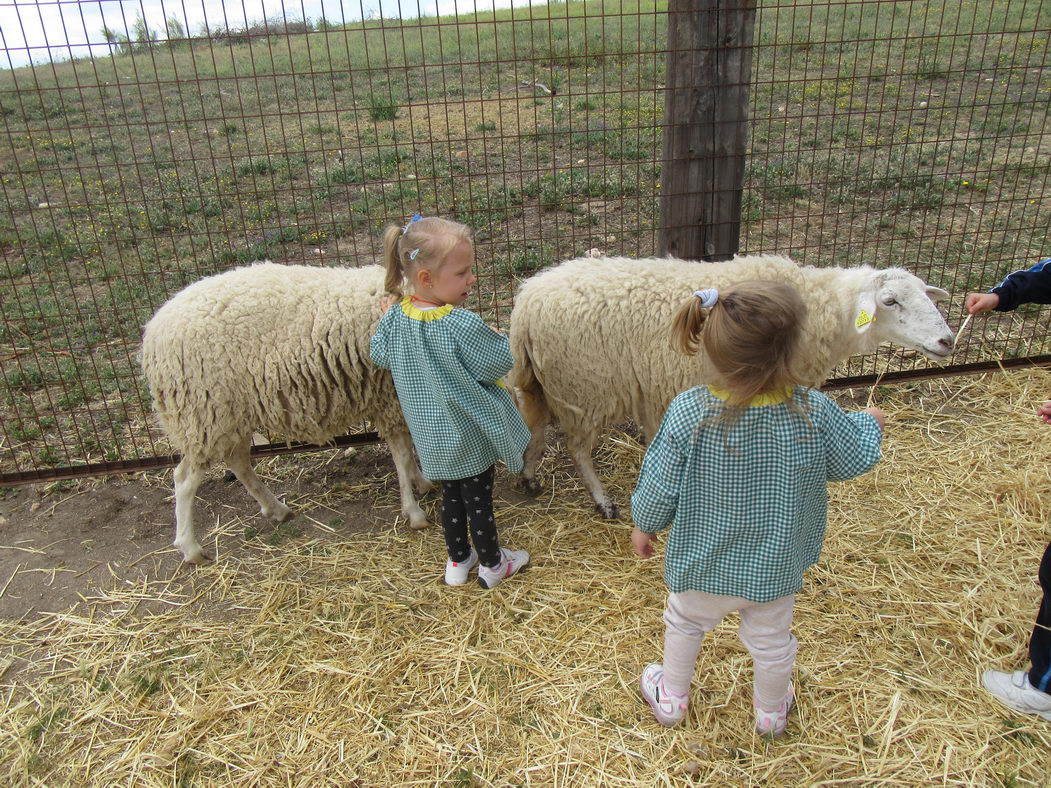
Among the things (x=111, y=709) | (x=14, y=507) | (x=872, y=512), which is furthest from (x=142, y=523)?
(x=872, y=512)

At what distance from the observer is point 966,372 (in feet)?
16.9

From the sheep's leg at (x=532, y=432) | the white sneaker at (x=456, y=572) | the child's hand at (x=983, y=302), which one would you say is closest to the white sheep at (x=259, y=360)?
the sheep's leg at (x=532, y=432)

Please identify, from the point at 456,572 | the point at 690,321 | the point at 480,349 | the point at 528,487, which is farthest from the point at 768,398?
the point at 528,487

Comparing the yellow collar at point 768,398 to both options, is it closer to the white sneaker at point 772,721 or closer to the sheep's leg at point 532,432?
the white sneaker at point 772,721

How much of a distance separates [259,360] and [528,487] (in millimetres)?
1669

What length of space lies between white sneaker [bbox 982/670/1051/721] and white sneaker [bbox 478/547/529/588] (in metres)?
1.99

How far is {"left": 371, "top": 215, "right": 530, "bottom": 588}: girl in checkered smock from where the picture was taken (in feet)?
9.57

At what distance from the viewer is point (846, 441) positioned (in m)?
2.20

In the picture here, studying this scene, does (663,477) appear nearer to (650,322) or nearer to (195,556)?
(650,322)

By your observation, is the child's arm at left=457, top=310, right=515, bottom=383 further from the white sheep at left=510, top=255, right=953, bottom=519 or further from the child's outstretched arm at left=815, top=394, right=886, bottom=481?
the child's outstretched arm at left=815, top=394, right=886, bottom=481

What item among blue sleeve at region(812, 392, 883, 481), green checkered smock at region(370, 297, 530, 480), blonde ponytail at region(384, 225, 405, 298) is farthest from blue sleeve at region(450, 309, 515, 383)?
blue sleeve at region(812, 392, 883, 481)

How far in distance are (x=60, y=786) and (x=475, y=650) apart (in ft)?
5.19

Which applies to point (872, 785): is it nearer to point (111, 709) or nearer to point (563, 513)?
point (563, 513)

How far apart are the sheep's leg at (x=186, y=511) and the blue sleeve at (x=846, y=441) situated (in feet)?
9.81
